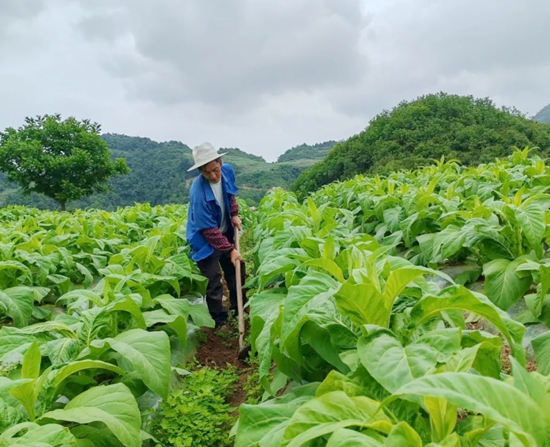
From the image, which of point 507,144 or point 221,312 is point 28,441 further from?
point 507,144

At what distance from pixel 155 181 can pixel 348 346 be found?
188 ft

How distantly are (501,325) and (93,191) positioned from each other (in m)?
38.7

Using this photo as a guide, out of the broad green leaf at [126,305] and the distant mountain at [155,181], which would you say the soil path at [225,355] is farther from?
the distant mountain at [155,181]

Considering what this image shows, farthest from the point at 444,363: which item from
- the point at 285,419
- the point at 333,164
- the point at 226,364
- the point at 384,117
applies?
the point at 384,117

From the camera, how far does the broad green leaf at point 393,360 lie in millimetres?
1267

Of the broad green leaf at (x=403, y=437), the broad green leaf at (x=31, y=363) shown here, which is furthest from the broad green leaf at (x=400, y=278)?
the broad green leaf at (x=31, y=363)

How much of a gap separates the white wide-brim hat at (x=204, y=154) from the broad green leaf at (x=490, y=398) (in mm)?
3689

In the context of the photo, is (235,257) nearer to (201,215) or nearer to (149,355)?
(201,215)

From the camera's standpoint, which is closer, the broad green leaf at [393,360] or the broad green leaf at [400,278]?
the broad green leaf at [393,360]

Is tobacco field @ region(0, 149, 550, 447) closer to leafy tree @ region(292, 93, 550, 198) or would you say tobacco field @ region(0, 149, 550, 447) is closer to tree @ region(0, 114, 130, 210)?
leafy tree @ region(292, 93, 550, 198)

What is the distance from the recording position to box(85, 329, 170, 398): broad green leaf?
2.10m

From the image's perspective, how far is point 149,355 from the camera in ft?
7.12

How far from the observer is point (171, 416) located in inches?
101

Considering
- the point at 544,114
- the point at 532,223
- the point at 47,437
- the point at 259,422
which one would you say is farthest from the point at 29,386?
the point at 544,114
